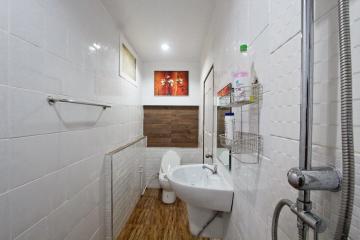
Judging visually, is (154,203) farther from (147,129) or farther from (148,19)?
(148,19)

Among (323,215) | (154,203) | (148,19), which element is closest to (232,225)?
(323,215)

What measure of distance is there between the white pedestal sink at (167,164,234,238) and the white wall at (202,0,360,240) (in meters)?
0.13

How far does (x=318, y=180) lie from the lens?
41 centimetres

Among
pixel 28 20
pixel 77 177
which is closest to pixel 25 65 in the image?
pixel 28 20

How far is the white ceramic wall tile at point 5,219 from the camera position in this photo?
735 millimetres

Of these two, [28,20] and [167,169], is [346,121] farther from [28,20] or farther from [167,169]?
[167,169]

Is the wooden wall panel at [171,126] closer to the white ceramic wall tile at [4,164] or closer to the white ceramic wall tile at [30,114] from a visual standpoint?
the white ceramic wall tile at [30,114]

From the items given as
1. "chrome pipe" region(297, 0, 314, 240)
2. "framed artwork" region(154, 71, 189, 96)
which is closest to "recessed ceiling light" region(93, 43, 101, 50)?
"chrome pipe" region(297, 0, 314, 240)

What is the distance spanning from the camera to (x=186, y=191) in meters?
1.25

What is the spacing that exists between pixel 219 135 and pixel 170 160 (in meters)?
1.94

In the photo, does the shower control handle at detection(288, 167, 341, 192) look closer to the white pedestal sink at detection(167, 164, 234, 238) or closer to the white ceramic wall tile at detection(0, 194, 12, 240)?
the white pedestal sink at detection(167, 164, 234, 238)

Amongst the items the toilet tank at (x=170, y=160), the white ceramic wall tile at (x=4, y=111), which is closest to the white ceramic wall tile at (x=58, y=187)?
the white ceramic wall tile at (x=4, y=111)

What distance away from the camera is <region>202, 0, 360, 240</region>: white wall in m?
0.42

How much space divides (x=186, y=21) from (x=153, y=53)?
1075mm
